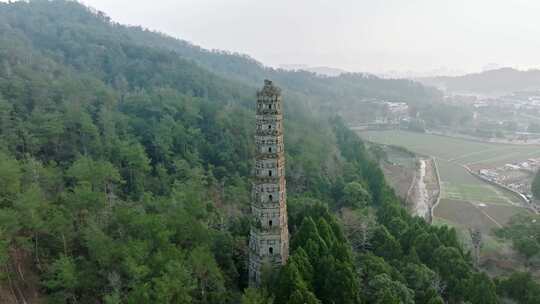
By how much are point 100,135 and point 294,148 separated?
92.8ft

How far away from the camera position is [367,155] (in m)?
78.1

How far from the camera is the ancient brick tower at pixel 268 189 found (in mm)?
28047

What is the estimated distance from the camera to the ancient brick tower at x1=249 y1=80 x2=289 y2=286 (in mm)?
28047

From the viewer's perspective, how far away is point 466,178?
76.9 m

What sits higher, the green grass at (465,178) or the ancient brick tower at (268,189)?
the ancient brick tower at (268,189)

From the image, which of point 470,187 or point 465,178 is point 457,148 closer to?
point 465,178

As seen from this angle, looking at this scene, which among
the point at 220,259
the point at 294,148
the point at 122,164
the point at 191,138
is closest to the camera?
the point at 220,259

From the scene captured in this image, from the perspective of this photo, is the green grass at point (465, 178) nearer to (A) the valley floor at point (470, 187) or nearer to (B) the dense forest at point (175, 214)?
(A) the valley floor at point (470, 187)

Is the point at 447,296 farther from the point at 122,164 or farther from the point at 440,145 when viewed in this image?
the point at 440,145

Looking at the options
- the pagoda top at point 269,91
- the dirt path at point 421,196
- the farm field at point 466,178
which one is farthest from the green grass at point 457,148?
the pagoda top at point 269,91

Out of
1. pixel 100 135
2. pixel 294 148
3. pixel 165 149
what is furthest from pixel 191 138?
pixel 294 148

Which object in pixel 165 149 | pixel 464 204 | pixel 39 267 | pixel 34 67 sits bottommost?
pixel 464 204

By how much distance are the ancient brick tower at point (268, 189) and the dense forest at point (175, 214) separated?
1511mm

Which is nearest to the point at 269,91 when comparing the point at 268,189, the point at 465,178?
the point at 268,189
